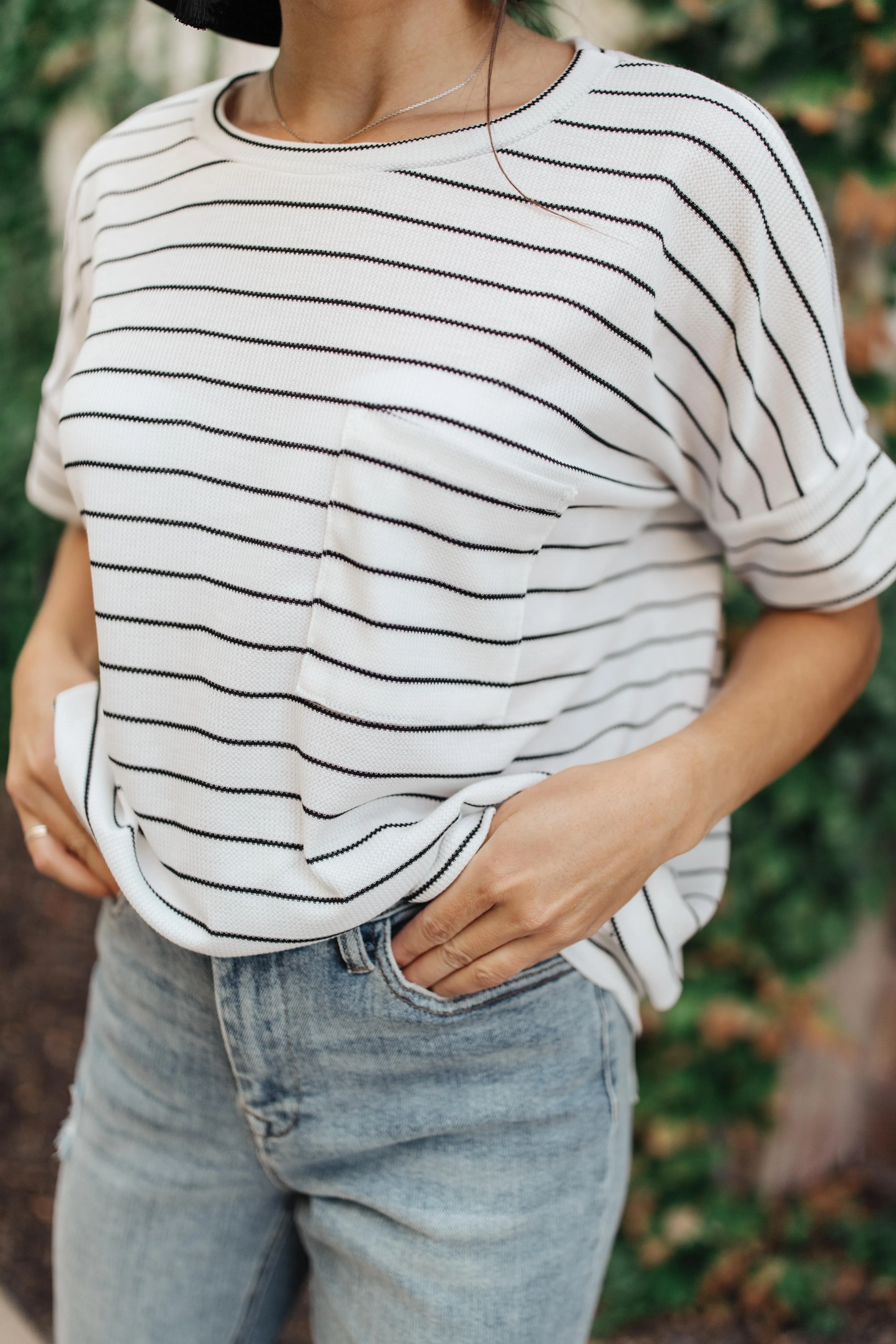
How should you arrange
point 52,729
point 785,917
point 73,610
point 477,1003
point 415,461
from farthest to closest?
1. point 785,917
2. point 73,610
3. point 52,729
4. point 477,1003
5. point 415,461

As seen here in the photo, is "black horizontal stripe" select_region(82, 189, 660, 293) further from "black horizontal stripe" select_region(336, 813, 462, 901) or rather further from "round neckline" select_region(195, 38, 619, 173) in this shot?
"black horizontal stripe" select_region(336, 813, 462, 901)

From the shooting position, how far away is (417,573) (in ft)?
2.75

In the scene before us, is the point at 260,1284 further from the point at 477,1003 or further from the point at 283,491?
the point at 283,491

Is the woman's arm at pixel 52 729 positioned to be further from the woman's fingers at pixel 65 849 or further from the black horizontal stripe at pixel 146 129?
the black horizontal stripe at pixel 146 129

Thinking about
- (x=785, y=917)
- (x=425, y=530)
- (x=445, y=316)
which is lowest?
(x=785, y=917)

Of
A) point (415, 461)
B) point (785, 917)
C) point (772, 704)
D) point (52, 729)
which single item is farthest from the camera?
point (785, 917)

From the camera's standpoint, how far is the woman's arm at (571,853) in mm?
868

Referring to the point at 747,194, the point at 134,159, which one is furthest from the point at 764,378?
the point at 134,159

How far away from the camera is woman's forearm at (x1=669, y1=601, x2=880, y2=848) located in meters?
0.96

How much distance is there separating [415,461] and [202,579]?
22 centimetres

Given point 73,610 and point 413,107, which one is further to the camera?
point 73,610

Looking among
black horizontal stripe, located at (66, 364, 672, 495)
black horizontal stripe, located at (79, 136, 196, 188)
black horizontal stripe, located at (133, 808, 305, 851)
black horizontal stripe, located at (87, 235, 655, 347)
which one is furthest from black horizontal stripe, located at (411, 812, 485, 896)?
black horizontal stripe, located at (79, 136, 196, 188)

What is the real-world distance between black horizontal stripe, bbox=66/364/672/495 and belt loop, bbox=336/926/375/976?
0.42m

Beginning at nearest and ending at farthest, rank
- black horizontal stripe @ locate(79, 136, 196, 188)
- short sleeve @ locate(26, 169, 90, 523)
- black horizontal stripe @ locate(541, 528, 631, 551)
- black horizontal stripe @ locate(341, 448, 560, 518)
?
black horizontal stripe @ locate(341, 448, 560, 518), black horizontal stripe @ locate(541, 528, 631, 551), black horizontal stripe @ locate(79, 136, 196, 188), short sleeve @ locate(26, 169, 90, 523)
